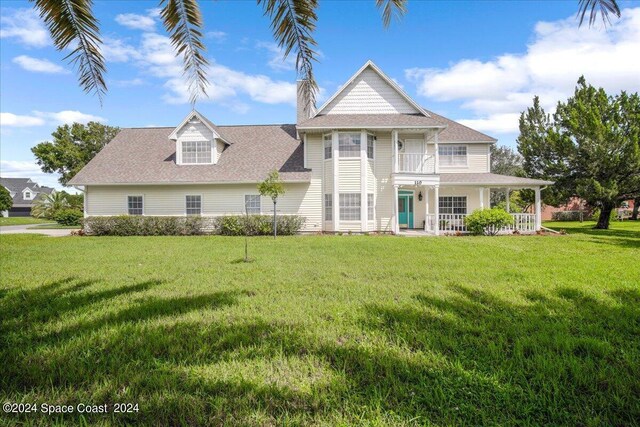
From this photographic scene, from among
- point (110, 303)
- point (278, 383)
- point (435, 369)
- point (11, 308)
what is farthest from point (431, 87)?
point (11, 308)

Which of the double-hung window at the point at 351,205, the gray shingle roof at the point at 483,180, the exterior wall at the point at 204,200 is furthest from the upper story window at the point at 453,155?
the exterior wall at the point at 204,200

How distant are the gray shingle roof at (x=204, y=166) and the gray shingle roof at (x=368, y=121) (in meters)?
2.78

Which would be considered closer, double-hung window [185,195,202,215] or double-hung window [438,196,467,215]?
double-hung window [185,195,202,215]

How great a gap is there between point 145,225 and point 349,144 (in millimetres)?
12085

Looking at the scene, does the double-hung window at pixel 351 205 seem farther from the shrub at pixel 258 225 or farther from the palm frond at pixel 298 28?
the palm frond at pixel 298 28

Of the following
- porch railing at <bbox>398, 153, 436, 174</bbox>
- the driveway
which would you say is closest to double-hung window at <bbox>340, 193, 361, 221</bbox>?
porch railing at <bbox>398, 153, 436, 174</bbox>

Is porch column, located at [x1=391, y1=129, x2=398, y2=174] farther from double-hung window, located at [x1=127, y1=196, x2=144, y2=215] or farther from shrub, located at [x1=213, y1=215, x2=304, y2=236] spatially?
double-hung window, located at [x1=127, y1=196, x2=144, y2=215]

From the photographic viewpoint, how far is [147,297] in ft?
17.5

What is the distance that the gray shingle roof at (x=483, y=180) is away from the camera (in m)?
18.0

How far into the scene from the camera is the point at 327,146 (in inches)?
717

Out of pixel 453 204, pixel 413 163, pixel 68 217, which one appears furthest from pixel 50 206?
pixel 453 204

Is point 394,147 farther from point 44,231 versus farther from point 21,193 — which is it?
point 21,193

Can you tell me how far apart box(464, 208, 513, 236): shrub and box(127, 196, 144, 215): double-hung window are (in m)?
18.6

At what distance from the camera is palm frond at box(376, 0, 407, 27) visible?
313 centimetres
